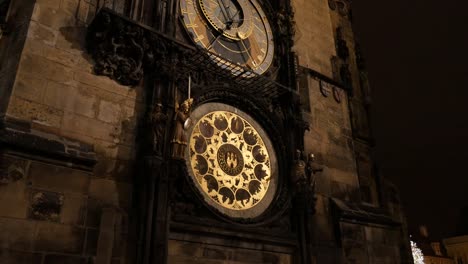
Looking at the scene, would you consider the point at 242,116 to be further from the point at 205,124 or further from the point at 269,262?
the point at 269,262

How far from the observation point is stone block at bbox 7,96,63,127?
447 cm

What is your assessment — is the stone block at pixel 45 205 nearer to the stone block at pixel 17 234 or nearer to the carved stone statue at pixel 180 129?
the stone block at pixel 17 234

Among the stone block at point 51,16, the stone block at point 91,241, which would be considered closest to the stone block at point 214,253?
the stone block at point 91,241

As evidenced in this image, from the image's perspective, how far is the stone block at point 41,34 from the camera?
16.0ft

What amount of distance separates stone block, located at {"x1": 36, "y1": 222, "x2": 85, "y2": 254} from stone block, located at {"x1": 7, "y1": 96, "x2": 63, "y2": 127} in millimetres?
1217

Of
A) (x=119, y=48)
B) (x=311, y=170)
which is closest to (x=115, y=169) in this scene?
(x=119, y=48)

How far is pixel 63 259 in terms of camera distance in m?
4.16

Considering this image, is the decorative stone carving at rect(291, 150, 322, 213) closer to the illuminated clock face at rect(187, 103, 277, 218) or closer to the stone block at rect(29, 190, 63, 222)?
the illuminated clock face at rect(187, 103, 277, 218)

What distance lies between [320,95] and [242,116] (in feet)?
8.51

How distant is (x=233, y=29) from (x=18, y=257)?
5.10 metres

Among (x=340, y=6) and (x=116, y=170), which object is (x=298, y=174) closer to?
(x=116, y=170)

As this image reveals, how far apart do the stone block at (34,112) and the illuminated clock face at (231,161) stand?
6.10ft

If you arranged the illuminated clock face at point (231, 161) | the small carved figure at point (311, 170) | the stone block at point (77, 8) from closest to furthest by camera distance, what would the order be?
the stone block at point (77, 8), the illuminated clock face at point (231, 161), the small carved figure at point (311, 170)

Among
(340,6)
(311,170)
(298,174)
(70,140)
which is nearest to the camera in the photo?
(70,140)
